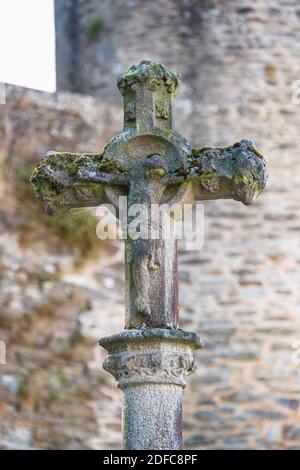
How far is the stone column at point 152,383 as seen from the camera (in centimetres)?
467

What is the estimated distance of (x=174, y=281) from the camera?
5.00 metres

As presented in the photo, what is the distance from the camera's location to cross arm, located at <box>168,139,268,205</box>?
512 cm

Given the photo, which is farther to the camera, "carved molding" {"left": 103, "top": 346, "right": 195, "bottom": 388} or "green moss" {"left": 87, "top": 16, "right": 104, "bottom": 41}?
"green moss" {"left": 87, "top": 16, "right": 104, "bottom": 41}

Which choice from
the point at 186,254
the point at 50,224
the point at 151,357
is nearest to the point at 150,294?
the point at 151,357

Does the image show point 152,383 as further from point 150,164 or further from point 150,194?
point 150,164

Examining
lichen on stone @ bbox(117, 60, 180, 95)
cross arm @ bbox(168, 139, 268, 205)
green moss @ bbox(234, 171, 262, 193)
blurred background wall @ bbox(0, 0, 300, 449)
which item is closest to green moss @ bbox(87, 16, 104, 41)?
blurred background wall @ bbox(0, 0, 300, 449)

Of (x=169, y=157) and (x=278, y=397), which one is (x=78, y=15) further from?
(x=169, y=157)

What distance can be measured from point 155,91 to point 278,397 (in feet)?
14.9

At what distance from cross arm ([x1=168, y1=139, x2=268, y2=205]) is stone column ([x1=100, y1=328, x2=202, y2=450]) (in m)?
0.73

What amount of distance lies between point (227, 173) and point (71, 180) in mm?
676

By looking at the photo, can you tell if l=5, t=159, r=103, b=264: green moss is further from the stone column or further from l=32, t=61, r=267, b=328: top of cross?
the stone column

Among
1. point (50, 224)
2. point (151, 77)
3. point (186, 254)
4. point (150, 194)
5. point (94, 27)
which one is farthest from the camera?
point (94, 27)

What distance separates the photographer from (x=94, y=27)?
1052 centimetres

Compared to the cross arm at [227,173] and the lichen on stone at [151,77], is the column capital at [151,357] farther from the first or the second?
the lichen on stone at [151,77]
